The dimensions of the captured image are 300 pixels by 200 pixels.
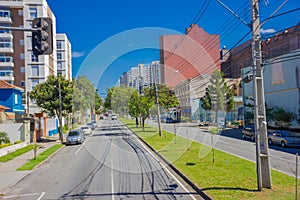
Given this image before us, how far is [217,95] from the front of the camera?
47.2m

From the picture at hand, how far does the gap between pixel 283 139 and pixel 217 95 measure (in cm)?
2436

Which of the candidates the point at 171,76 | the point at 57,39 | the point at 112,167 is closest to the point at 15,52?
the point at 57,39

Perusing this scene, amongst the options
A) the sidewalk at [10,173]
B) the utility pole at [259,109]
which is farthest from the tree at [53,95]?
the utility pole at [259,109]

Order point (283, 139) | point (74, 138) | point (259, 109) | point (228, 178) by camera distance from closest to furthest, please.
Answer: point (259, 109) → point (228, 178) → point (283, 139) → point (74, 138)

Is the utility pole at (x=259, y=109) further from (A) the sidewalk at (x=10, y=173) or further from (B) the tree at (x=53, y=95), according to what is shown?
(B) the tree at (x=53, y=95)

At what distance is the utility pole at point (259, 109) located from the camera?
9633 mm

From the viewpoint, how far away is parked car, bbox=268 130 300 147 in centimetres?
2259

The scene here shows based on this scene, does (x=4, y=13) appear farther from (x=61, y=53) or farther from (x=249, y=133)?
(x=249, y=133)

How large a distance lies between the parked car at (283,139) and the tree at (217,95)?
21.2 metres

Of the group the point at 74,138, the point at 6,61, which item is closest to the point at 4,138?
the point at 74,138

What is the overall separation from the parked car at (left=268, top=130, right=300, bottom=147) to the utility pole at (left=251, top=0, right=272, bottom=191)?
1466 centimetres

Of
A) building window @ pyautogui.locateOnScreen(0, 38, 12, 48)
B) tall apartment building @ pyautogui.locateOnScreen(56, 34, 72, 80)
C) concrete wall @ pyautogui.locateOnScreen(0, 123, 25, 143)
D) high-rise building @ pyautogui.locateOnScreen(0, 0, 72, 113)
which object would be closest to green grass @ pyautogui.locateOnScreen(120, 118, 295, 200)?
concrete wall @ pyautogui.locateOnScreen(0, 123, 25, 143)

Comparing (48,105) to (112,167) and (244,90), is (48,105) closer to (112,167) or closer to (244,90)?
Result: (112,167)

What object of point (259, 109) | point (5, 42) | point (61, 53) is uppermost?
point (61, 53)
